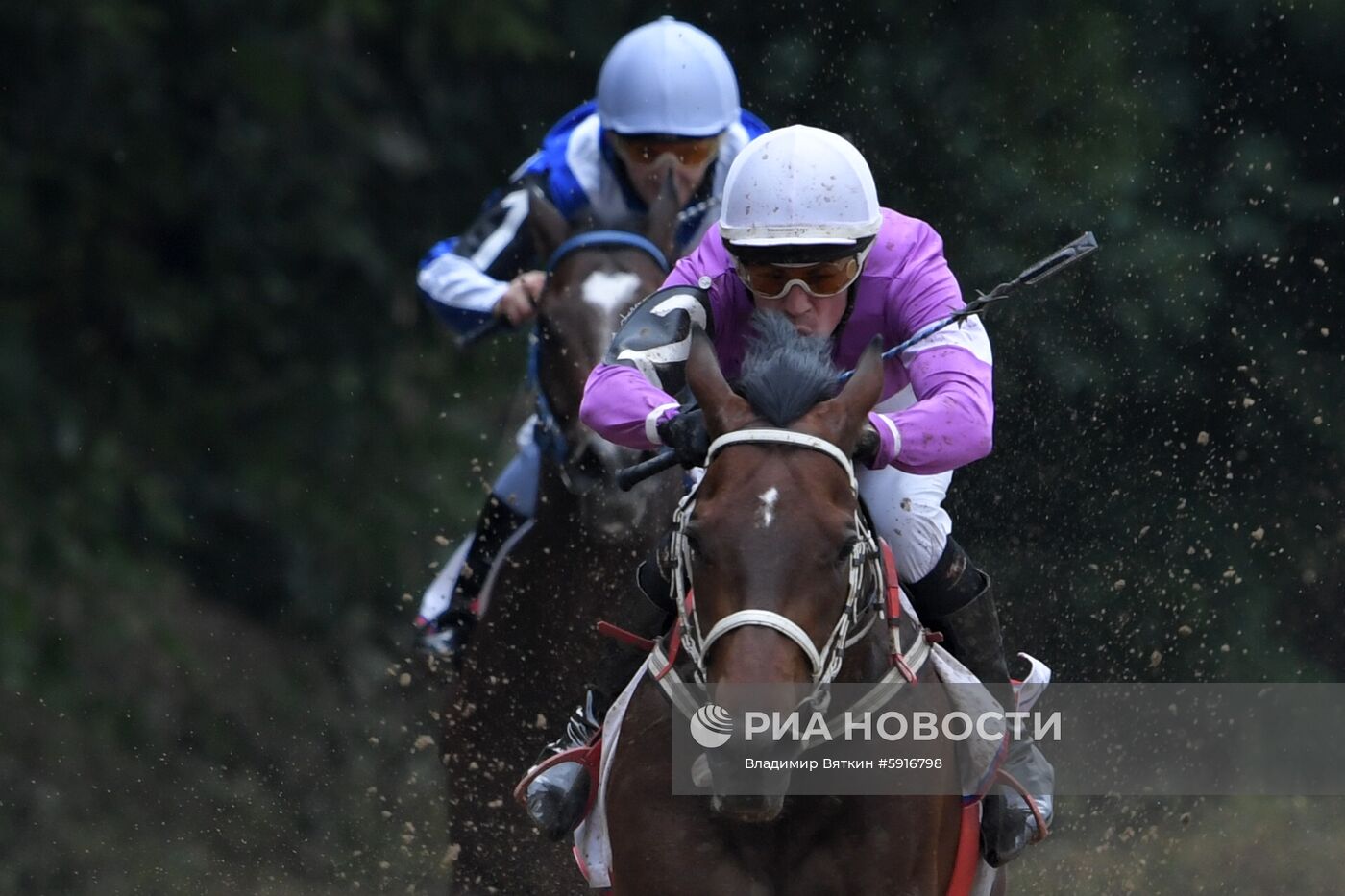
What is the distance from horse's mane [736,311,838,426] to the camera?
155 inches

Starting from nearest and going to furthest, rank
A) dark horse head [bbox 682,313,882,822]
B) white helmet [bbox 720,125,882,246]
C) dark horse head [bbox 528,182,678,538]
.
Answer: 1. dark horse head [bbox 682,313,882,822]
2. white helmet [bbox 720,125,882,246]
3. dark horse head [bbox 528,182,678,538]

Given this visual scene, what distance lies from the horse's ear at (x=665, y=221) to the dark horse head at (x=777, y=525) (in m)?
2.68

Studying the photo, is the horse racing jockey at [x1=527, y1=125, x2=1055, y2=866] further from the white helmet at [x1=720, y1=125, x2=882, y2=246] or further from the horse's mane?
the horse's mane

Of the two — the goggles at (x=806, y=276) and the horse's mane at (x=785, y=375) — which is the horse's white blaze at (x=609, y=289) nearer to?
the goggles at (x=806, y=276)

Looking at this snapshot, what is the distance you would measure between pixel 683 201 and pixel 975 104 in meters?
3.46

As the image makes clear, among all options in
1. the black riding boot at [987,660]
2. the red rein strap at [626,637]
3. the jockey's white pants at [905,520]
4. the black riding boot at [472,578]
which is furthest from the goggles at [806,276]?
the black riding boot at [472,578]

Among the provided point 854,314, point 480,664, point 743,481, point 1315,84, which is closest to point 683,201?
point 480,664

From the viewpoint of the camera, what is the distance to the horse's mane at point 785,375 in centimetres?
393

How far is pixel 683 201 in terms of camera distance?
7023mm

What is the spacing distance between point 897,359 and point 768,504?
994 millimetres

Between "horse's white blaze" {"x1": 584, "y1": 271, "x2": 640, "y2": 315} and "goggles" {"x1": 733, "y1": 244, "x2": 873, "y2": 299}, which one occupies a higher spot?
"goggles" {"x1": 733, "y1": 244, "x2": 873, "y2": 299}

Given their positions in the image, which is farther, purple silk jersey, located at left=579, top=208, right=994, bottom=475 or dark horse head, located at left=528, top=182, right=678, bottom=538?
dark horse head, located at left=528, top=182, right=678, bottom=538

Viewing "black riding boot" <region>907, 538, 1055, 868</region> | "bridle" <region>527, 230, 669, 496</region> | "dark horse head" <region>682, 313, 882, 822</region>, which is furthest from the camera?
"bridle" <region>527, 230, 669, 496</region>

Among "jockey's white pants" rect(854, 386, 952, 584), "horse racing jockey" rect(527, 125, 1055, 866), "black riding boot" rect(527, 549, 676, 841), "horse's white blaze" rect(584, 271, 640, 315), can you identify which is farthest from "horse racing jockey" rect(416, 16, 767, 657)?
"jockey's white pants" rect(854, 386, 952, 584)
